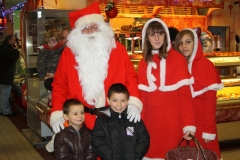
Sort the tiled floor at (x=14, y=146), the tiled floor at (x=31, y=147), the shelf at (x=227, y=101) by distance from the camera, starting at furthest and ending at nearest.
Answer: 1. the tiled floor at (x=14, y=146)
2. the tiled floor at (x=31, y=147)
3. the shelf at (x=227, y=101)

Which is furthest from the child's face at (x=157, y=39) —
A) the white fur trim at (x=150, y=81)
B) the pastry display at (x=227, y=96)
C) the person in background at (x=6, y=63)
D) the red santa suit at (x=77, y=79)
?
the person in background at (x=6, y=63)

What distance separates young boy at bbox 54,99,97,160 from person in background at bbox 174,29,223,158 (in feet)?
3.39

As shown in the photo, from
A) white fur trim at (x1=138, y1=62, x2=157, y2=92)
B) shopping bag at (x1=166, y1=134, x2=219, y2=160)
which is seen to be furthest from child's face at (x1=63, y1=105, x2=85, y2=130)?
shopping bag at (x1=166, y1=134, x2=219, y2=160)

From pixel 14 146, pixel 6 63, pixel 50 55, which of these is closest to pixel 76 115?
pixel 50 55

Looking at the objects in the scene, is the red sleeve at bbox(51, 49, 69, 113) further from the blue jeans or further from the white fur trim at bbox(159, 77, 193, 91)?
the blue jeans

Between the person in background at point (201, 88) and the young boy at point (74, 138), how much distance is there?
1035 mm

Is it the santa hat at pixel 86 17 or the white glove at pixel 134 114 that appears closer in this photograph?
the white glove at pixel 134 114

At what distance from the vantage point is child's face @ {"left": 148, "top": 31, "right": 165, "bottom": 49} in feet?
10.3

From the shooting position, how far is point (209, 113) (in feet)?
10.9

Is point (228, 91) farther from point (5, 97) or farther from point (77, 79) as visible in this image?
point (5, 97)

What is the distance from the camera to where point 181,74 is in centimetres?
313

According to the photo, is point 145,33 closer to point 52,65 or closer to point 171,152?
point 171,152

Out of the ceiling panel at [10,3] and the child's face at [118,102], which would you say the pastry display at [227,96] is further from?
the ceiling panel at [10,3]

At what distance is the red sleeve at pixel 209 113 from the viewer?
130 inches
